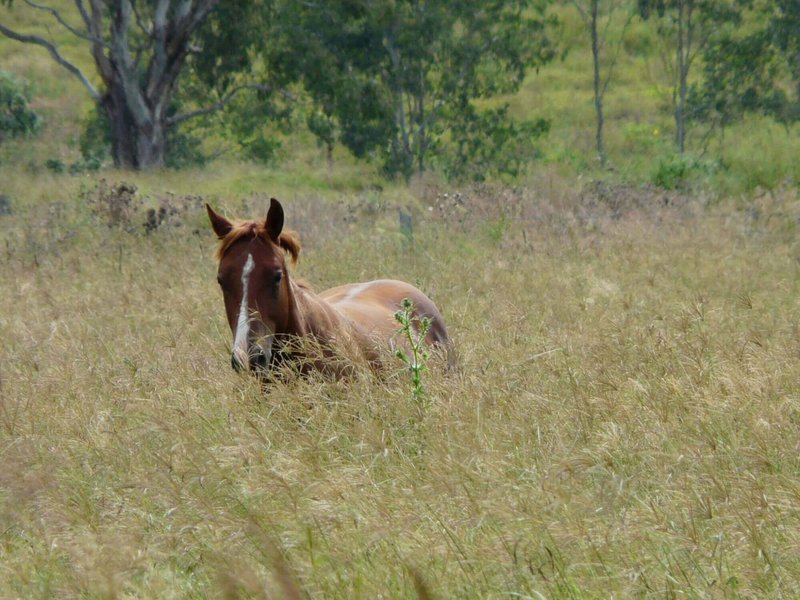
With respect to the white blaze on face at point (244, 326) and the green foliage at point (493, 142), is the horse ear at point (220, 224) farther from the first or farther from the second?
the green foliage at point (493, 142)

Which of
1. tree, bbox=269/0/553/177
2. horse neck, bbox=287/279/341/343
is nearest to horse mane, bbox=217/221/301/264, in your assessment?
horse neck, bbox=287/279/341/343

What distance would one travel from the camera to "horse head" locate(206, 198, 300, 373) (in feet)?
15.7

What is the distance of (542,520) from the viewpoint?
9.91 ft

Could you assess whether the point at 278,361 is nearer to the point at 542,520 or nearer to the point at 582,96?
the point at 542,520

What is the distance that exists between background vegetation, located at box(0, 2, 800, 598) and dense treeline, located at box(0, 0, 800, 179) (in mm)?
11722

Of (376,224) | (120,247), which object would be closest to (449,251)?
(376,224)

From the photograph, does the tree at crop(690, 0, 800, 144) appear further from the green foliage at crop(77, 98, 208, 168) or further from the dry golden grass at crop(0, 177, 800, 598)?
the dry golden grass at crop(0, 177, 800, 598)

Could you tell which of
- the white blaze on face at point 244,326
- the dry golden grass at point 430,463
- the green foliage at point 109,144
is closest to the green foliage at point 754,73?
the green foliage at point 109,144

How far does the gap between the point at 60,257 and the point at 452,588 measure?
9218 millimetres

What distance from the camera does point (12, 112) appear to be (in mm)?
27688

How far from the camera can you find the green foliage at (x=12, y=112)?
1086 inches

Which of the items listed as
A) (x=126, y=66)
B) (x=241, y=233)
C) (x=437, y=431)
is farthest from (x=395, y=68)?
(x=437, y=431)

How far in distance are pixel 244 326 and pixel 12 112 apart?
82.9 ft

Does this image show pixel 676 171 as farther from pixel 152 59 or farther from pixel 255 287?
pixel 152 59
